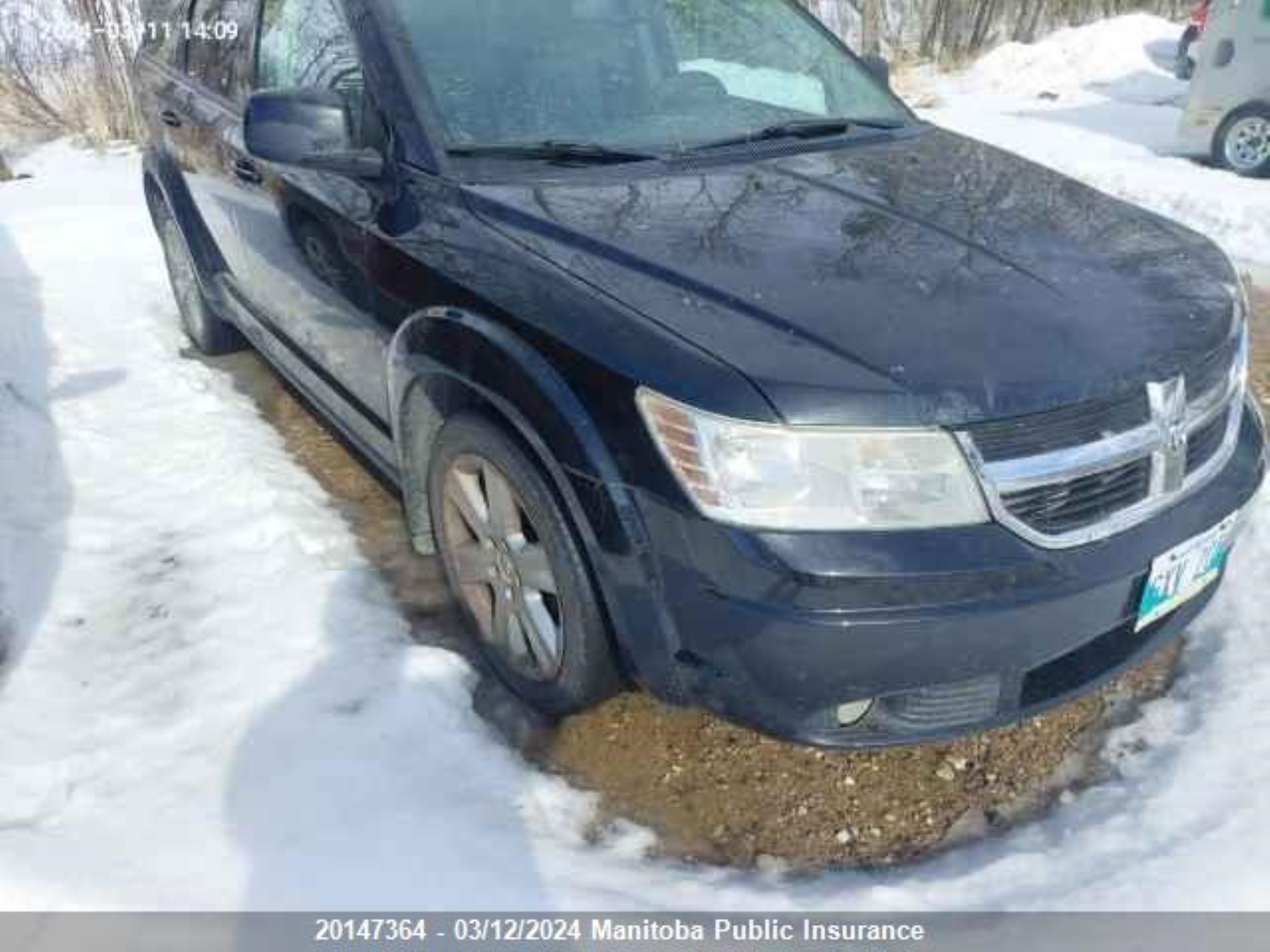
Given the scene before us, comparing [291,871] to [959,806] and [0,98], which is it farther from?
[0,98]

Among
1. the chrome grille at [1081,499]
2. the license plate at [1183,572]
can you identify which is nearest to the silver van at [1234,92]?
the license plate at [1183,572]

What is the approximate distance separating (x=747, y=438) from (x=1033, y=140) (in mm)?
8433

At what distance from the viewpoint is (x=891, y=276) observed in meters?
2.07

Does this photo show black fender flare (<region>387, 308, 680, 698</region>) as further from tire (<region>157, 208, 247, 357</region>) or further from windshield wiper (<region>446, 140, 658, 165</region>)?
tire (<region>157, 208, 247, 357</region>)

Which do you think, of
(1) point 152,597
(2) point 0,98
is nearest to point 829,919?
(1) point 152,597

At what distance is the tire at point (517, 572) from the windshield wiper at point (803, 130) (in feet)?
3.32

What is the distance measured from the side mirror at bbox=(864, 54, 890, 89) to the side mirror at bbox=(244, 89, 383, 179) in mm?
1800

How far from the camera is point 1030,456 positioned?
5.96ft

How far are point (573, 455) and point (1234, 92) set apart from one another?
8.52 meters

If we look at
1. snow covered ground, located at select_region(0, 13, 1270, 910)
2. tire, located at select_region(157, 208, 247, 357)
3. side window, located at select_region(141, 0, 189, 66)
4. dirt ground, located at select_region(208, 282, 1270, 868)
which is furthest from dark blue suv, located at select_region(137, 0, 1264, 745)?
tire, located at select_region(157, 208, 247, 357)

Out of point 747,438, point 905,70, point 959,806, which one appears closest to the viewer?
point 747,438

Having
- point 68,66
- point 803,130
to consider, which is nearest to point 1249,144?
point 803,130

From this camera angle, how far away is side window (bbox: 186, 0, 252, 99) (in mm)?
3623

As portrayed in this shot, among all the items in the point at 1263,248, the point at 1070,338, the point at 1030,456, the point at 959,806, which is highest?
the point at 1070,338
